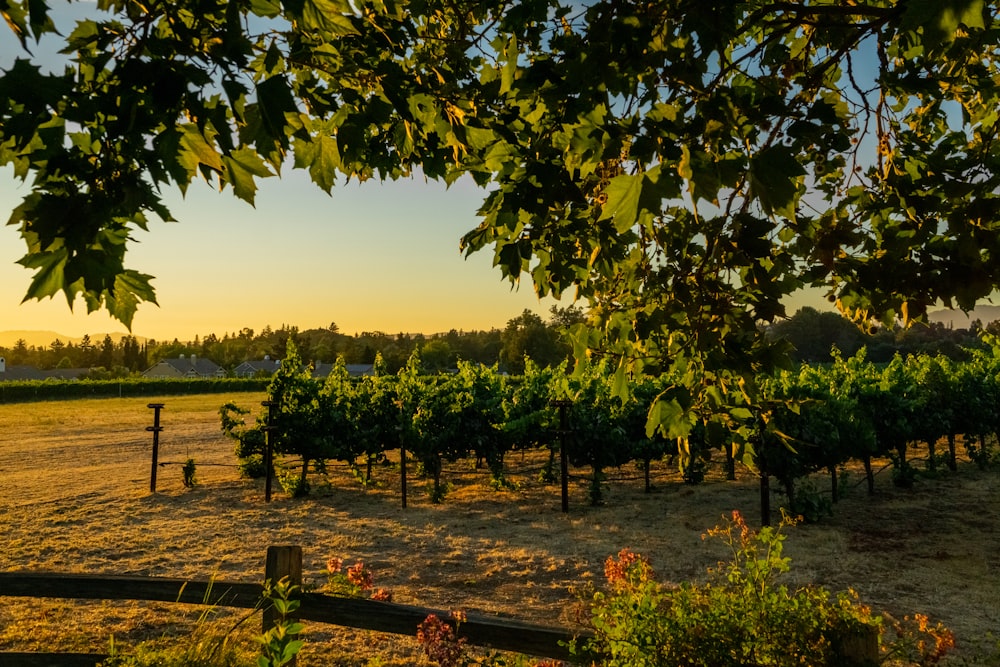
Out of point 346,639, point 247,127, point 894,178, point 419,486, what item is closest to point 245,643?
point 346,639

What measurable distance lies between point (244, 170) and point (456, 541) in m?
8.09

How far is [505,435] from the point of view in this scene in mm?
12242

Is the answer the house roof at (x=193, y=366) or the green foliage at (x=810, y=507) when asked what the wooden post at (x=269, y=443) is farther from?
the house roof at (x=193, y=366)

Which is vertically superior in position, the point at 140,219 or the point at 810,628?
the point at 140,219

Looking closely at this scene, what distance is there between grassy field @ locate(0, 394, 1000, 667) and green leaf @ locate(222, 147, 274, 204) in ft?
14.0

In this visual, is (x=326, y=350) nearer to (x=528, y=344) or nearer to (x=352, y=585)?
(x=528, y=344)

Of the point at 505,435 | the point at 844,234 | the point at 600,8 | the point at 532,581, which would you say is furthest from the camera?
the point at 505,435

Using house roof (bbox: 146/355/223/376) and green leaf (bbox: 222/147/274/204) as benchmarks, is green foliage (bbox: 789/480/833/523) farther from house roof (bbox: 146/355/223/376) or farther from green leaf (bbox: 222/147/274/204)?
house roof (bbox: 146/355/223/376)

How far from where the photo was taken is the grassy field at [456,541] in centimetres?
629

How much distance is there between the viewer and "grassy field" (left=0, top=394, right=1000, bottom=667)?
6.29 m

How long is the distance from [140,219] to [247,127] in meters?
0.50

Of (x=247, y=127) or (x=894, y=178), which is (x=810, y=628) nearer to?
(x=894, y=178)

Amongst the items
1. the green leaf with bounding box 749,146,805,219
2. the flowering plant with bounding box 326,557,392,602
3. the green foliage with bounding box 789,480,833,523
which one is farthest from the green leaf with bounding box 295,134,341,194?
the green foliage with bounding box 789,480,833,523

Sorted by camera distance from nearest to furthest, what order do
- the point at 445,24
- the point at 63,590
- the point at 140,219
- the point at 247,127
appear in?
the point at 247,127 → the point at 140,219 → the point at 63,590 → the point at 445,24
